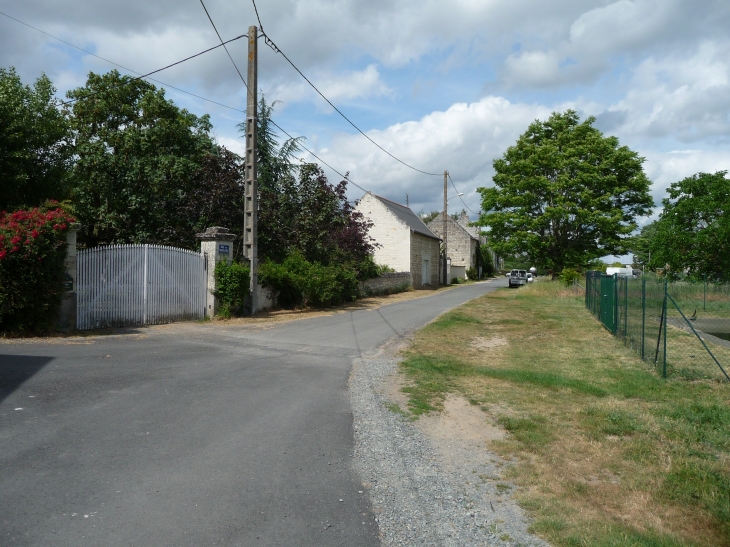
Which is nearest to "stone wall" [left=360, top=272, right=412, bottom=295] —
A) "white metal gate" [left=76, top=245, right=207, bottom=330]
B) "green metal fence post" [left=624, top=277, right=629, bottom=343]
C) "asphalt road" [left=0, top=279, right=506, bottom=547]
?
"white metal gate" [left=76, top=245, right=207, bottom=330]

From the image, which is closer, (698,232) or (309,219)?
(309,219)

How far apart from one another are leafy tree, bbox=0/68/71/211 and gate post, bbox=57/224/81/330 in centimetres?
334

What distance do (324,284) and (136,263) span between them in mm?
7953

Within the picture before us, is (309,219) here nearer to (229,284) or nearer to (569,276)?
(229,284)

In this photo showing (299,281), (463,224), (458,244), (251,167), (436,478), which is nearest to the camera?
(436,478)

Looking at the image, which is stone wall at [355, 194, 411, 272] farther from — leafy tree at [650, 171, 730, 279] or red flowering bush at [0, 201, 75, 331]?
red flowering bush at [0, 201, 75, 331]

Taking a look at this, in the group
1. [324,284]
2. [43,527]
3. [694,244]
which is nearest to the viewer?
[43,527]

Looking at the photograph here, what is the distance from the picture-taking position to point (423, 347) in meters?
12.6

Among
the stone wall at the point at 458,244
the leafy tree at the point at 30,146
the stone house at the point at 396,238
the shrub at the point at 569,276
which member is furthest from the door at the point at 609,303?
the stone wall at the point at 458,244

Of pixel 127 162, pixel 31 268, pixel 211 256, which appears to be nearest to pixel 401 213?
pixel 127 162

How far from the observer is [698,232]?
2936cm

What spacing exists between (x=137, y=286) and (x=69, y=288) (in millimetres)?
A: 1813

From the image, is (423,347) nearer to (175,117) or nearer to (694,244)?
(175,117)

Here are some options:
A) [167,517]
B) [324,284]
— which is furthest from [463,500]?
[324,284]
